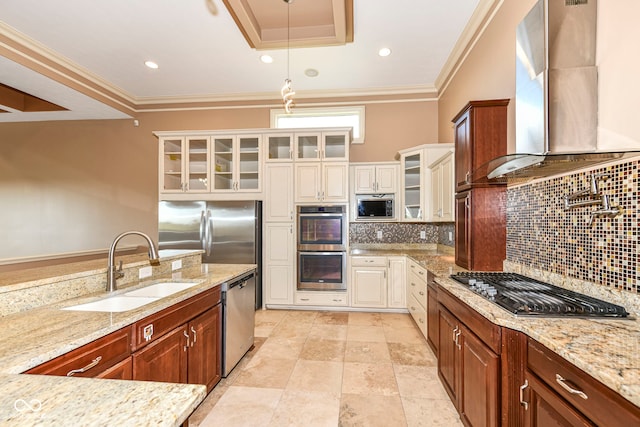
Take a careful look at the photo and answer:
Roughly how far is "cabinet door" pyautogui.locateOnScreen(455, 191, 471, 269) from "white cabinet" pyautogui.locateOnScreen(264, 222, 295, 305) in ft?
7.16

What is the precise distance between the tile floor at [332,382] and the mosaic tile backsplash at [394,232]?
1.40m

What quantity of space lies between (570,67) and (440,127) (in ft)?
9.70

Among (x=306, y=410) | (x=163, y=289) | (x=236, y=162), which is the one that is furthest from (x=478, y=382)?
(x=236, y=162)

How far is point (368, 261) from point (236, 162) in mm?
2433

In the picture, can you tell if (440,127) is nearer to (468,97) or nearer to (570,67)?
(468,97)

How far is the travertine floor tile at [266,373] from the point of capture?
2305mm

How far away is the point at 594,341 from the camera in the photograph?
3.40 ft

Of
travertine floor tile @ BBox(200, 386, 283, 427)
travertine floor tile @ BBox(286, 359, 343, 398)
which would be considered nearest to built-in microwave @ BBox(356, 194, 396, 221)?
travertine floor tile @ BBox(286, 359, 343, 398)

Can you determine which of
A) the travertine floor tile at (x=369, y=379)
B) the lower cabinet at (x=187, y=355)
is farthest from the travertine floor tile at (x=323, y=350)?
the lower cabinet at (x=187, y=355)

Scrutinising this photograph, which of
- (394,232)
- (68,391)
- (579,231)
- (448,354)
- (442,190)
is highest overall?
(442,190)

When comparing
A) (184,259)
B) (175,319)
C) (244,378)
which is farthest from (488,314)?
(184,259)

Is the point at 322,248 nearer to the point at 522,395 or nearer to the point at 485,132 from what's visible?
the point at 485,132

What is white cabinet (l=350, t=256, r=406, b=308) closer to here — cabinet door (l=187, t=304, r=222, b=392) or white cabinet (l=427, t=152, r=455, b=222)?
white cabinet (l=427, t=152, r=455, b=222)

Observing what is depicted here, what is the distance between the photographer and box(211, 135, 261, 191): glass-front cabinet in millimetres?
4148
